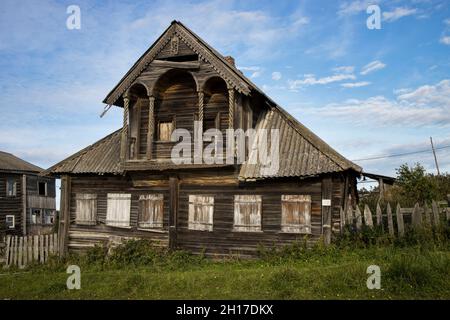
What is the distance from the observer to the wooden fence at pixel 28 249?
18.5 meters

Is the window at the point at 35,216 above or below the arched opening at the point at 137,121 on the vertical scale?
below

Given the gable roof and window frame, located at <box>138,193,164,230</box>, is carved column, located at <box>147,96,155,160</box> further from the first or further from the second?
the gable roof

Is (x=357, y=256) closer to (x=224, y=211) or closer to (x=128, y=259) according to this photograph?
(x=224, y=211)

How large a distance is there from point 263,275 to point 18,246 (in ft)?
39.8

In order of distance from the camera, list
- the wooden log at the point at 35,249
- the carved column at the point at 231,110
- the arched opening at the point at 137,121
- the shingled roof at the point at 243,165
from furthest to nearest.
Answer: the wooden log at the point at 35,249 → the arched opening at the point at 137,121 → the carved column at the point at 231,110 → the shingled roof at the point at 243,165

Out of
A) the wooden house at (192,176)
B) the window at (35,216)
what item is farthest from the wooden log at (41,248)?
the window at (35,216)

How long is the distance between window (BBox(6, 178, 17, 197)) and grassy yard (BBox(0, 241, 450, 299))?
20783mm

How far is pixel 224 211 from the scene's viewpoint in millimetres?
17000

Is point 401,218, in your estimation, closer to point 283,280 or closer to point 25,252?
point 283,280

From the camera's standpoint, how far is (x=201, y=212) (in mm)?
17375

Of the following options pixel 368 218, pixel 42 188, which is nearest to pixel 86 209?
pixel 368 218

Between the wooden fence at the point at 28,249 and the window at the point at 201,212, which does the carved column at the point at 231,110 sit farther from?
the wooden fence at the point at 28,249

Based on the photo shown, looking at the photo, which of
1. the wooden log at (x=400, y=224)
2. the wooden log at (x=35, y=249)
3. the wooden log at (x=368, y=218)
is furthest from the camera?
the wooden log at (x=35, y=249)

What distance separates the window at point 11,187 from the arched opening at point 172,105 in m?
21.3
